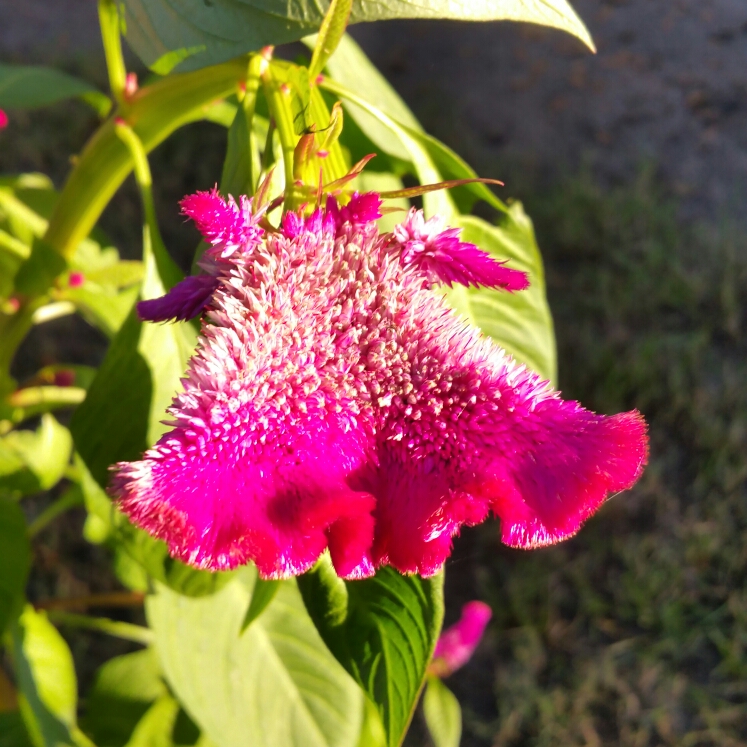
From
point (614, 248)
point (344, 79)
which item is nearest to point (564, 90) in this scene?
point (614, 248)

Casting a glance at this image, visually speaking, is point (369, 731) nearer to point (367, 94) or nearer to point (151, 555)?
point (151, 555)

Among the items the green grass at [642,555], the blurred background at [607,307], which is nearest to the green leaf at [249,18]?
the blurred background at [607,307]

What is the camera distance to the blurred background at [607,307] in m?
1.65

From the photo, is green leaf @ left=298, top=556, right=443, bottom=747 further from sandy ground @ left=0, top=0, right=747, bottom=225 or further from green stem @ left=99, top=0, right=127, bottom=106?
sandy ground @ left=0, top=0, right=747, bottom=225

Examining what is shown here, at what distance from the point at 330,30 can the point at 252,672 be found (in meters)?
0.71

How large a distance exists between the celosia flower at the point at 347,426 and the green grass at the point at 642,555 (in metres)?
1.43

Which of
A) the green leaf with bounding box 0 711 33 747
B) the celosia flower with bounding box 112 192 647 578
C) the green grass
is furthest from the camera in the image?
the green grass

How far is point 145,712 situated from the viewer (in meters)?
1.15

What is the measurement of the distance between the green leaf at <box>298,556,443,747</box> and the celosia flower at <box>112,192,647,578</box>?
0.13 metres

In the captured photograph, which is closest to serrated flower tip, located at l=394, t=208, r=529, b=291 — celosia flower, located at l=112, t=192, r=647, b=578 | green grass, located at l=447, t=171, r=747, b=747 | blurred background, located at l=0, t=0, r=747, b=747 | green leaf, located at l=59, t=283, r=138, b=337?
celosia flower, located at l=112, t=192, r=647, b=578

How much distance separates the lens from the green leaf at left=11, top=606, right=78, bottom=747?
34.5 inches

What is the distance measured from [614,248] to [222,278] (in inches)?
76.3

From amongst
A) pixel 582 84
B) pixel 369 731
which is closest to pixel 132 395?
pixel 369 731

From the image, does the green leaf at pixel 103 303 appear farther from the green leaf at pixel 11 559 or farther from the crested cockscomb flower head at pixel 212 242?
the crested cockscomb flower head at pixel 212 242
